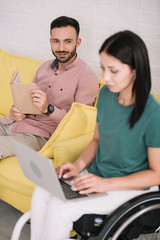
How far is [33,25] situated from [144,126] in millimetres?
1874

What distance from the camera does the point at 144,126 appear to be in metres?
1.31

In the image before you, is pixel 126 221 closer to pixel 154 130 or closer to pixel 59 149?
pixel 154 130

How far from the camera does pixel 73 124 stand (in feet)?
5.98

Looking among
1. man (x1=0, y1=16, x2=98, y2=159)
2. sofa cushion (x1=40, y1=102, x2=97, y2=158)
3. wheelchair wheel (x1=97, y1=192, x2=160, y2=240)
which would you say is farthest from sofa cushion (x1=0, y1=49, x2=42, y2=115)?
wheelchair wheel (x1=97, y1=192, x2=160, y2=240)

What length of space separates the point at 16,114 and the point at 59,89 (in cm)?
32

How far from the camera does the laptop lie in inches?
46.8

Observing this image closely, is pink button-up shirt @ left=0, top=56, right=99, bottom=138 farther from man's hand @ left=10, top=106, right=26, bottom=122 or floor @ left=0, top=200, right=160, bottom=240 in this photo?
floor @ left=0, top=200, right=160, bottom=240

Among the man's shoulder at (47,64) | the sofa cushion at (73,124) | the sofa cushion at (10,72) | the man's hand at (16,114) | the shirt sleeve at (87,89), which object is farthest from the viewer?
the sofa cushion at (10,72)

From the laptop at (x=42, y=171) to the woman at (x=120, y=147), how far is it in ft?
0.13

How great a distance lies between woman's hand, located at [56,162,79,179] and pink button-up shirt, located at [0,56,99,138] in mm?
590

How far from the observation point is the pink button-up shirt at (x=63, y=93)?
6.84ft

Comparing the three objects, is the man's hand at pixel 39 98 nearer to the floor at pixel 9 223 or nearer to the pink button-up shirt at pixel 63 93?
the pink button-up shirt at pixel 63 93

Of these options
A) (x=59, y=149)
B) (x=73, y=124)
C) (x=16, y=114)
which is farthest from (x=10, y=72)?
(x=59, y=149)

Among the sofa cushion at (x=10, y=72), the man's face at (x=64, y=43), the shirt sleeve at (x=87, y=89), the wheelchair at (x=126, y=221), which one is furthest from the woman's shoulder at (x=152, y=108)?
the sofa cushion at (x=10, y=72)
